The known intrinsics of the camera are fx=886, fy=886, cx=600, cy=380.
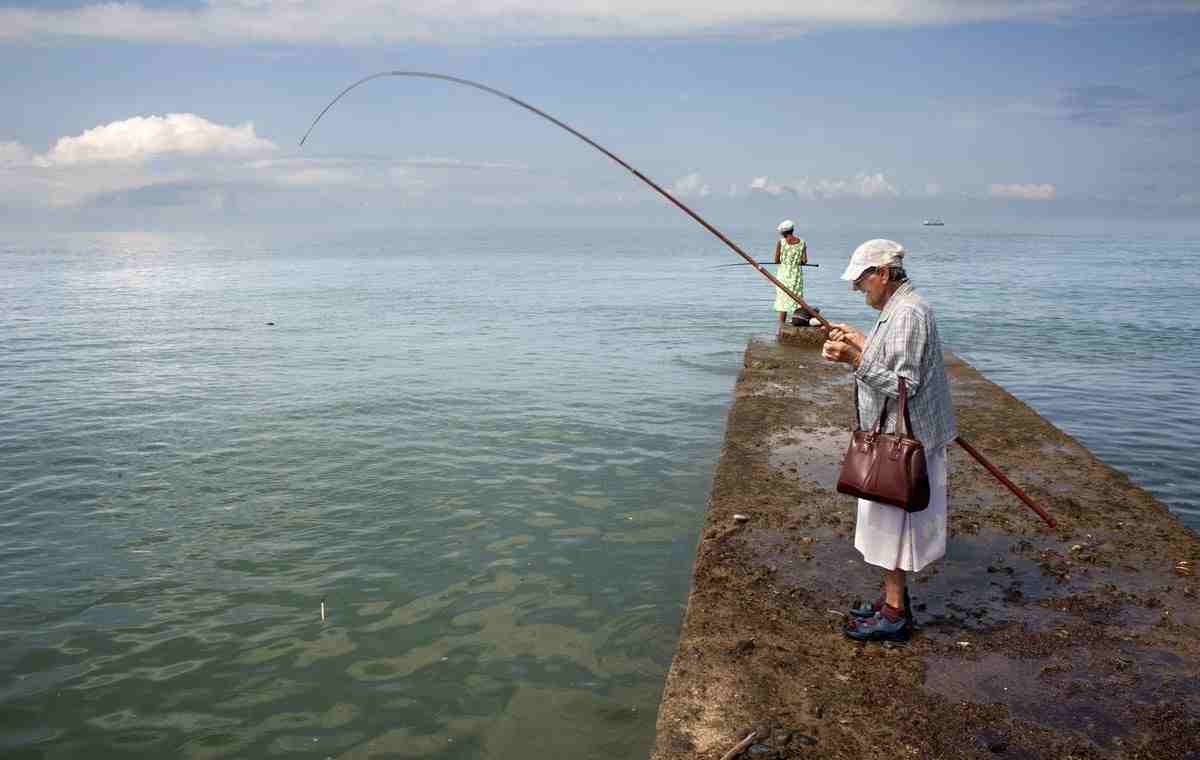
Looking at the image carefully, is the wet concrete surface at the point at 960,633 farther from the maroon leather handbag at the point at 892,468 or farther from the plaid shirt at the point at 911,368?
the plaid shirt at the point at 911,368

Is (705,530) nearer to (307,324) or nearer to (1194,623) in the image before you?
(1194,623)

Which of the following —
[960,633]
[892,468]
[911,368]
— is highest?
[911,368]

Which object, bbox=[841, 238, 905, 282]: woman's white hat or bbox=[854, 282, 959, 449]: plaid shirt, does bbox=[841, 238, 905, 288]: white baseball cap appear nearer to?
bbox=[841, 238, 905, 282]: woman's white hat

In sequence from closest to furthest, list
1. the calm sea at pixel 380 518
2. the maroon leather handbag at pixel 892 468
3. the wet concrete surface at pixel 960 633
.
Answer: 1. the wet concrete surface at pixel 960 633
2. the maroon leather handbag at pixel 892 468
3. the calm sea at pixel 380 518

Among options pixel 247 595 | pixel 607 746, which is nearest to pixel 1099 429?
pixel 607 746

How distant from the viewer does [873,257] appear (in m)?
3.94

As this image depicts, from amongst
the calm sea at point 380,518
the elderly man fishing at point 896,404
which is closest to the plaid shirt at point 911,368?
the elderly man fishing at point 896,404

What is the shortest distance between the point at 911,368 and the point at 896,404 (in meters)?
0.19

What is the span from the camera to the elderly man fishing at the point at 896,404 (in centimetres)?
385

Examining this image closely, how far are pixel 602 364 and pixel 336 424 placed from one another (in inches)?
213

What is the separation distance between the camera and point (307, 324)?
844 inches

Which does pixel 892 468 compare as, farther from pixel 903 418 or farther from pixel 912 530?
pixel 912 530

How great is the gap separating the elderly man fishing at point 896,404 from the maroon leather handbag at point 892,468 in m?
0.09

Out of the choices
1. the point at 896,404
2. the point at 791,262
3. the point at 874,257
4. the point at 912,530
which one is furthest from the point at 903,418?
the point at 791,262
